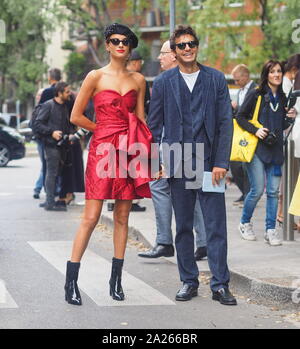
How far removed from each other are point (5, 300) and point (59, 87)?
7.36m

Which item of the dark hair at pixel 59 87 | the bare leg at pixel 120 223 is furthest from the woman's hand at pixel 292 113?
the dark hair at pixel 59 87

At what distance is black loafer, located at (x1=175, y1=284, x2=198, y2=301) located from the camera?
7.83 metres

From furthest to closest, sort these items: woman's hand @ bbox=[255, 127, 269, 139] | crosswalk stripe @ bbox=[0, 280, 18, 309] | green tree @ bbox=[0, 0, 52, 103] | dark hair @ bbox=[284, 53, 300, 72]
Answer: green tree @ bbox=[0, 0, 52, 103]
dark hair @ bbox=[284, 53, 300, 72]
woman's hand @ bbox=[255, 127, 269, 139]
crosswalk stripe @ bbox=[0, 280, 18, 309]

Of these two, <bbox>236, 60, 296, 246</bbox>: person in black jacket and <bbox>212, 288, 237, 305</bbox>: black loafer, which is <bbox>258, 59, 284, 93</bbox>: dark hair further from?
<bbox>212, 288, 237, 305</bbox>: black loafer

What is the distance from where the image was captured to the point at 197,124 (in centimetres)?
767

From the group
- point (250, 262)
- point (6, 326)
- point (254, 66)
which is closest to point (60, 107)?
point (250, 262)

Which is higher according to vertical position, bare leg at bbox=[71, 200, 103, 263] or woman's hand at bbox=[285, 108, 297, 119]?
woman's hand at bbox=[285, 108, 297, 119]

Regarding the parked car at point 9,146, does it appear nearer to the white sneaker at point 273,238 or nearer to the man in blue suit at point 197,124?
the white sneaker at point 273,238

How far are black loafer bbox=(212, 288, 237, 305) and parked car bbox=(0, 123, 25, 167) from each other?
19.6 metres

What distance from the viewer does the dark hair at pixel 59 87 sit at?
14.7m

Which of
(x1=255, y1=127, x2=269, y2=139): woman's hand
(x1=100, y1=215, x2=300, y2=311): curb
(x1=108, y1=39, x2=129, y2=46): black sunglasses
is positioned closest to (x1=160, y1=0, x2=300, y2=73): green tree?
(x1=255, y1=127, x2=269, y2=139): woman's hand

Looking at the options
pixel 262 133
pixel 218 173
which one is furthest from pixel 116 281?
pixel 262 133

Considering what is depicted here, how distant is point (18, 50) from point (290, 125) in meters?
64.2

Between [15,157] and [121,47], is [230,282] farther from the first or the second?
[15,157]
